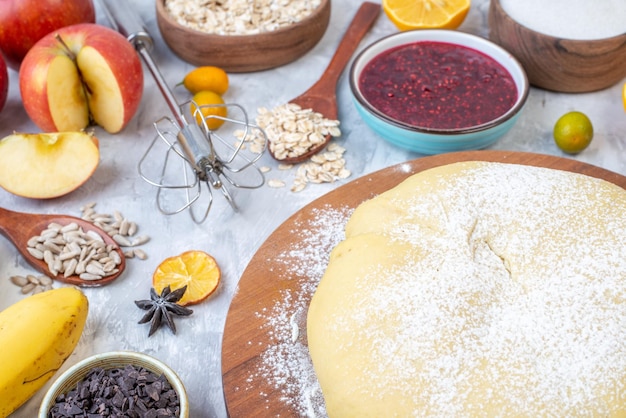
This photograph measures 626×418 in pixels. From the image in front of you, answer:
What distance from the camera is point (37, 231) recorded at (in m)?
1.59

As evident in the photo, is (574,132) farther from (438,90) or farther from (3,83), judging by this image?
(3,83)

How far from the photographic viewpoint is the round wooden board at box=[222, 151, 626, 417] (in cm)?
119

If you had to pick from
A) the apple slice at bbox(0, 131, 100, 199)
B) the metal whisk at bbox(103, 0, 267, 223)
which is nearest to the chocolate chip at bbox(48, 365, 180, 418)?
the metal whisk at bbox(103, 0, 267, 223)

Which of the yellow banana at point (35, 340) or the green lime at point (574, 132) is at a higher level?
the yellow banana at point (35, 340)

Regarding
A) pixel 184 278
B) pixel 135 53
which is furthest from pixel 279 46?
pixel 184 278

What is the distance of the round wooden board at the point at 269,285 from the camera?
1188 millimetres

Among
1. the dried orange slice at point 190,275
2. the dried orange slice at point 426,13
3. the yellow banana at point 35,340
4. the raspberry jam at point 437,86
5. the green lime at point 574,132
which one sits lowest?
the green lime at point 574,132

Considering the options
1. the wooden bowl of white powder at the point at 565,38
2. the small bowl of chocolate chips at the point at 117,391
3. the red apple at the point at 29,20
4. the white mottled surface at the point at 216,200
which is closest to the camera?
the small bowl of chocolate chips at the point at 117,391

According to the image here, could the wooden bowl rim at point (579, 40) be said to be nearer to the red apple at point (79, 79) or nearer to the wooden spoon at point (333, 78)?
the wooden spoon at point (333, 78)

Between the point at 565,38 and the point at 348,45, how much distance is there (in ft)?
2.18

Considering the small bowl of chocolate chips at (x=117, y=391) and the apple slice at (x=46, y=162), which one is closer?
the small bowl of chocolate chips at (x=117, y=391)

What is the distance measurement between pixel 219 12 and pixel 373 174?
2.90 feet

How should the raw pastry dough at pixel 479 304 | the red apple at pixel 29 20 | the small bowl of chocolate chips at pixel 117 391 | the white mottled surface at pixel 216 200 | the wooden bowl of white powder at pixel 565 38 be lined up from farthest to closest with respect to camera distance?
the red apple at pixel 29 20 < the wooden bowl of white powder at pixel 565 38 < the white mottled surface at pixel 216 200 < the small bowl of chocolate chips at pixel 117 391 < the raw pastry dough at pixel 479 304

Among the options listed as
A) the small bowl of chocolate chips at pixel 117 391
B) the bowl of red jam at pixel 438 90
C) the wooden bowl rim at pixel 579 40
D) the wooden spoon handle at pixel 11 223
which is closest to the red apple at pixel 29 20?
the wooden spoon handle at pixel 11 223
